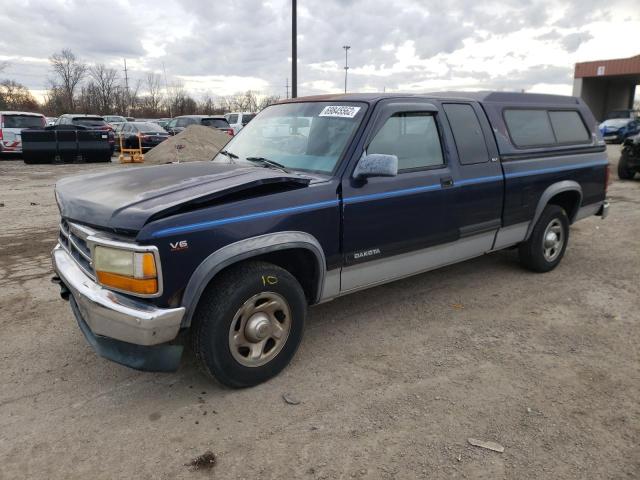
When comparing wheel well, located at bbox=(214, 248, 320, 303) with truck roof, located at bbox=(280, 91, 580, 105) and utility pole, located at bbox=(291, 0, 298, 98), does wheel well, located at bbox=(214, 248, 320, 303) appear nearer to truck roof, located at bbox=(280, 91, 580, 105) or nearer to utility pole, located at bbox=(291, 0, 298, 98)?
truck roof, located at bbox=(280, 91, 580, 105)

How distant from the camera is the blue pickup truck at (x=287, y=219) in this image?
264cm

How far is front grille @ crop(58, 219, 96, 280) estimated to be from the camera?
Result: 2865 mm

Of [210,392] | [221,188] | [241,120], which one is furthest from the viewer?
[241,120]

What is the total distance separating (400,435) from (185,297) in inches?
55.7

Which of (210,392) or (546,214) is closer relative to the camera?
(210,392)

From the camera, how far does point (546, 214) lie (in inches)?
202

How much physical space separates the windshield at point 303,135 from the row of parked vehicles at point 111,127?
14.9 meters

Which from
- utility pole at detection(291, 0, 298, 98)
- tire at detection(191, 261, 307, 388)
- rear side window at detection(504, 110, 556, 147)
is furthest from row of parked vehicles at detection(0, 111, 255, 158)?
tire at detection(191, 261, 307, 388)

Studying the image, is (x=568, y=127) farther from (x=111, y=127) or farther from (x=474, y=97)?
(x=111, y=127)

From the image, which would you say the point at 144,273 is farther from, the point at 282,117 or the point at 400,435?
the point at 282,117

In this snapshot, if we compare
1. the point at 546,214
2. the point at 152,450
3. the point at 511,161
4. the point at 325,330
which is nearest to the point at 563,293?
the point at 546,214

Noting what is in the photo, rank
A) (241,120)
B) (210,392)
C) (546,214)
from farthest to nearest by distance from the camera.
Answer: (241,120) → (546,214) → (210,392)

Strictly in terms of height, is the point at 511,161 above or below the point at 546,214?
above

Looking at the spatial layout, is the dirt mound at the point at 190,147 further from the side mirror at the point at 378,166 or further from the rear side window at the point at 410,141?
the side mirror at the point at 378,166
